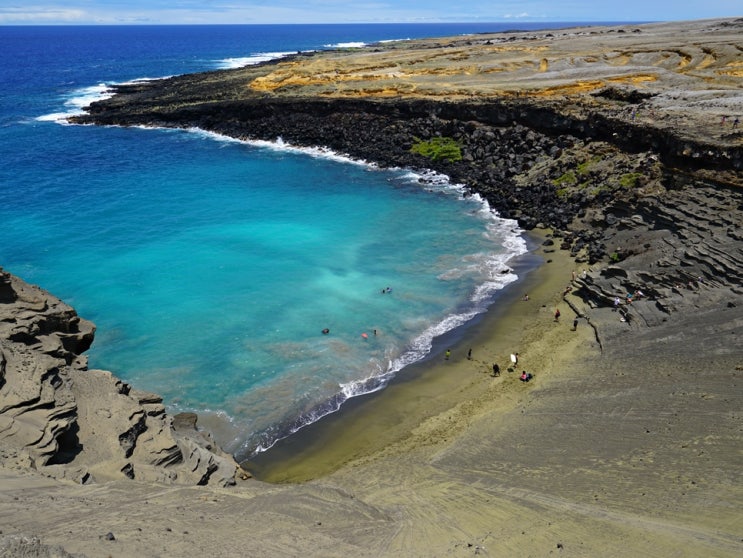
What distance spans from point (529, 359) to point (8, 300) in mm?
22272

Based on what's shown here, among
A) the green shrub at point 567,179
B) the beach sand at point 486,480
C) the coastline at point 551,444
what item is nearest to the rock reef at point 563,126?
the green shrub at point 567,179

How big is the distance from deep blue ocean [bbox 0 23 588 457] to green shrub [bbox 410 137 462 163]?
4193 millimetres

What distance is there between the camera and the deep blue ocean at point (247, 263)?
88.7 feet

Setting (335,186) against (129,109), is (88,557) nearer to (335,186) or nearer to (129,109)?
(335,186)

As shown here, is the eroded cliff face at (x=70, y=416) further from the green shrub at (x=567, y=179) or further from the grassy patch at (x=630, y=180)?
the green shrub at (x=567, y=179)

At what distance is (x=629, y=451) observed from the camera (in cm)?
1859

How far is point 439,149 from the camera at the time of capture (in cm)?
5984

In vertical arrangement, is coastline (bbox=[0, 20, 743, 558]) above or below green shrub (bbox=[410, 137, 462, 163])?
below

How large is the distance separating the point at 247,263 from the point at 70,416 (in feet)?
78.4

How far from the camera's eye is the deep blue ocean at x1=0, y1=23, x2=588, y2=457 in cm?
2703

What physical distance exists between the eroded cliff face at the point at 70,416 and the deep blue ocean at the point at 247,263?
230 inches

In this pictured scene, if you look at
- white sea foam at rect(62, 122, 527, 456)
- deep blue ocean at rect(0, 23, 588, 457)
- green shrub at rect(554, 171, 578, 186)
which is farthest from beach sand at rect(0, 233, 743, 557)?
green shrub at rect(554, 171, 578, 186)

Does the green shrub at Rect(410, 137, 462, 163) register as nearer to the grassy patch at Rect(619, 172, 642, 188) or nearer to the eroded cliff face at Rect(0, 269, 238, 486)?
the grassy patch at Rect(619, 172, 642, 188)

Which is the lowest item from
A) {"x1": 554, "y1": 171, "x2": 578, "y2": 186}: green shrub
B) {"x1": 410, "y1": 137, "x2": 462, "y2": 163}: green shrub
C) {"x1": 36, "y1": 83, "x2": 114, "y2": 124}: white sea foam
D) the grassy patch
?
{"x1": 554, "y1": 171, "x2": 578, "y2": 186}: green shrub
